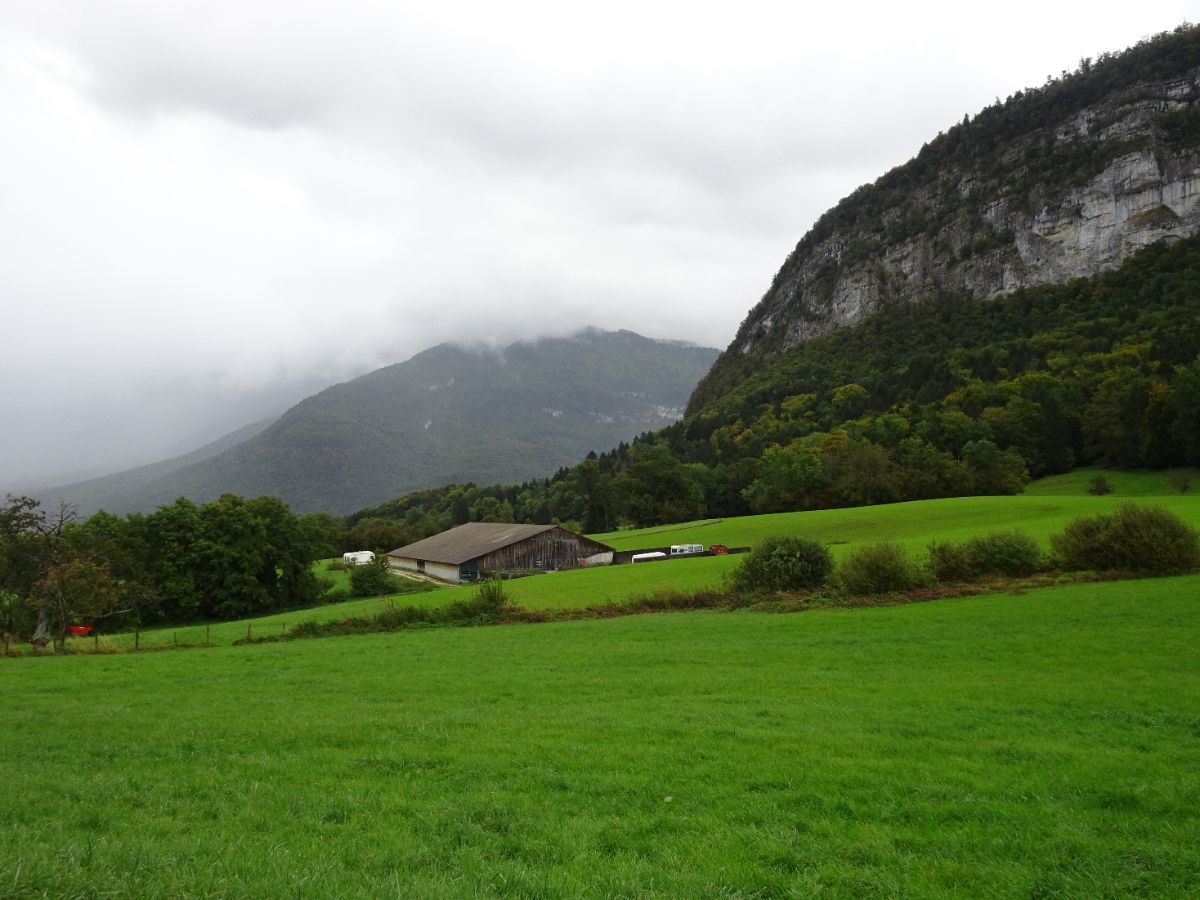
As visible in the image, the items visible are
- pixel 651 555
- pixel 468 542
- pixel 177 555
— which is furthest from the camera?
pixel 468 542

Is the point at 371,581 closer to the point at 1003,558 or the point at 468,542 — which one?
the point at 468,542

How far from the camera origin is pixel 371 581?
62.7 meters

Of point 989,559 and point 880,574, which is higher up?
point 880,574

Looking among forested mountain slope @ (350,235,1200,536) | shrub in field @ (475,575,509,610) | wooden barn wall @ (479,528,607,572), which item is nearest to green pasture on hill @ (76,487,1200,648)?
shrub in field @ (475,575,509,610)

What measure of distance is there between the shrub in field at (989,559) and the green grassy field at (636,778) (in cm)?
1175

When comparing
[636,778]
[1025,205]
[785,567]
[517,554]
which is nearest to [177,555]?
[517,554]

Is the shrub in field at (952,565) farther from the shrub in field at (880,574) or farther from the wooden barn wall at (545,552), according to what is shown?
the wooden barn wall at (545,552)

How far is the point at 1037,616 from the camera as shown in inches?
887

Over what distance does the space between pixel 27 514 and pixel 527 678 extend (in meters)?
37.7

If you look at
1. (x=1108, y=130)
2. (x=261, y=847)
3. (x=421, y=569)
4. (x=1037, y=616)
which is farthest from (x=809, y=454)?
(x=1108, y=130)

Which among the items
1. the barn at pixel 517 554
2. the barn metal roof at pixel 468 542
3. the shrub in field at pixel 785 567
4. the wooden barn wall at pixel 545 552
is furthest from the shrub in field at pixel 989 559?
the barn metal roof at pixel 468 542

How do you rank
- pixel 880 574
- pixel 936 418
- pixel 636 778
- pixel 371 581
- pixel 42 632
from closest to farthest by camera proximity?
pixel 636 778
pixel 880 574
pixel 42 632
pixel 371 581
pixel 936 418

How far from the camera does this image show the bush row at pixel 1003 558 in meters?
28.3

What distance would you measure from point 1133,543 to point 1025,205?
544ft
